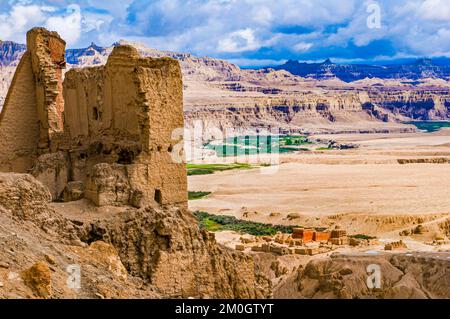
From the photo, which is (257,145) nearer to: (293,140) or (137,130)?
(293,140)

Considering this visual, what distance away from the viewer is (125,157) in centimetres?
1672

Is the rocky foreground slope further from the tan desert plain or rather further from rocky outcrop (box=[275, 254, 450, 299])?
rocky outcrop (box=[275, 254, 450, 299])

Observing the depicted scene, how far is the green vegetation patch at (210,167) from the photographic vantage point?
71.4m

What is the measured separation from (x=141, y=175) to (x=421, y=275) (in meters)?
11.5

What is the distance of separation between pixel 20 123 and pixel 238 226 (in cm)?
2119

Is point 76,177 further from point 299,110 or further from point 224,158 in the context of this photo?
point 299,110

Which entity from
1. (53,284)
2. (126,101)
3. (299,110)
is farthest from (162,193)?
(299,110)

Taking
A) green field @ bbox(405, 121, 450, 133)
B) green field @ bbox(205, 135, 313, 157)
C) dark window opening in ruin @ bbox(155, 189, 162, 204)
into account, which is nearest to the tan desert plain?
dark window opening in ruin @ bbox(155, 189, 162, 204)

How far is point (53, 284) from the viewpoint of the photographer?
8.85m

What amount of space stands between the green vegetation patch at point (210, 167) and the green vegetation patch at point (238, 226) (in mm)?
27704

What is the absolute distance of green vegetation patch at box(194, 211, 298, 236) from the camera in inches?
1485

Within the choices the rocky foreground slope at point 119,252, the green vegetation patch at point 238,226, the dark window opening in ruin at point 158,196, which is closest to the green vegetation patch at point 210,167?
the green vegetation patch at point 238,226

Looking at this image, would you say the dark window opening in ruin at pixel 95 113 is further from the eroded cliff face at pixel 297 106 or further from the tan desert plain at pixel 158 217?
the eroded cliff face at pixel 297 106

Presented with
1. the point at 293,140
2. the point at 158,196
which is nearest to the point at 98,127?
the point at 158,196
